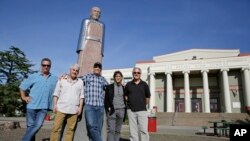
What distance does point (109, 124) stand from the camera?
17.3 ft

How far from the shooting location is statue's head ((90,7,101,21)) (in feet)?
22.9

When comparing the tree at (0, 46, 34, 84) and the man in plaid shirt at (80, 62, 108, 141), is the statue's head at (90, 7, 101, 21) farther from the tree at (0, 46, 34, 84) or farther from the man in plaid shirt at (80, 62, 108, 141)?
the tree at (0, 46, 34, 84)

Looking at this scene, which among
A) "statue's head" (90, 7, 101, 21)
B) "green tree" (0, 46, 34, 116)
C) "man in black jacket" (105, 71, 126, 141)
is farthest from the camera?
"green tree" (0, 46, 34, 116)

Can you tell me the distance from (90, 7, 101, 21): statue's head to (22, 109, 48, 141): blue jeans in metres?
3.55

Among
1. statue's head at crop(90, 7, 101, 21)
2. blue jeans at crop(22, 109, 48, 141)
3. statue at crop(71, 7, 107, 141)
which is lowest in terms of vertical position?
blue jeans at crop(22, 109, 48, 141)

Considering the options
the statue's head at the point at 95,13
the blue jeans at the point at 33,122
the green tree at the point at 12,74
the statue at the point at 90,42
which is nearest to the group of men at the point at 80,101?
the blue jeans at the point at 33,122

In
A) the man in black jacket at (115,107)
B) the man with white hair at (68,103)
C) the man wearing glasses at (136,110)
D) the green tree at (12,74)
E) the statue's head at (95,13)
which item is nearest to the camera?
the man with white hair at (68,103)

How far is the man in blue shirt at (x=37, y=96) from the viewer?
14.5 feet

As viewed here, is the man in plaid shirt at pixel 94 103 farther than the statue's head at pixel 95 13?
No

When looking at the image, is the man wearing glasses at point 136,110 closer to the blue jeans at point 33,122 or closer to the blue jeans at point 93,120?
the blue jeans at point 93,120

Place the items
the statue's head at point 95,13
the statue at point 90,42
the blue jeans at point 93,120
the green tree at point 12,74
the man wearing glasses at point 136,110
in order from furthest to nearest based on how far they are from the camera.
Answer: the green tree at point 12,74 → the statue's head at point 95,13 → the statue at point 90,42 → the man wearing glasses at point 136,110 → the blue jeans at point 93,120

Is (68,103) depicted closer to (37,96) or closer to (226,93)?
(37,96)

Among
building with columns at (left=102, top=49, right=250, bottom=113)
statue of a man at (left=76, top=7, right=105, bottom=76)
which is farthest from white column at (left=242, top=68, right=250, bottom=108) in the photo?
statue of a man at (left=76, top=7, right=105, bottom=76)

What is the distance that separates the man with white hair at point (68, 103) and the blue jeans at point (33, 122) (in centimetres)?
29
